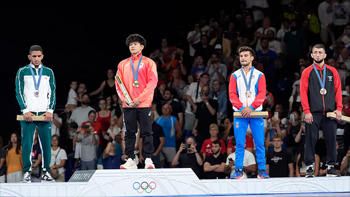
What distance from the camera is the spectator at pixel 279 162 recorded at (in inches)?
434

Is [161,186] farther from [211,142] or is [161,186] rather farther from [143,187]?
[211,142]

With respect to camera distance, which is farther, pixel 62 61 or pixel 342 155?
pixel 62 61

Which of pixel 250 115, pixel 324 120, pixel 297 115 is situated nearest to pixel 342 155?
pixel 297 115

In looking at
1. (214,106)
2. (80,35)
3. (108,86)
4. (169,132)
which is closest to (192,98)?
(214,106)

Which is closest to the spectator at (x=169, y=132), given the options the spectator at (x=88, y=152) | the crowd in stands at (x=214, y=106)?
the crowd in stands at (x=214, y=106)

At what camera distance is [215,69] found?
1384 cm

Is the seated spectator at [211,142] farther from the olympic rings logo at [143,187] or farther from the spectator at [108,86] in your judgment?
the olympic rings logo at [143,187]

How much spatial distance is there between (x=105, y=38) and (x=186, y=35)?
2.28 m

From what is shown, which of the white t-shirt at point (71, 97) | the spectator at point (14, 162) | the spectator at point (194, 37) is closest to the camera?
the spectator at point (14, 162)

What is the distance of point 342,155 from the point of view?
37.2ft

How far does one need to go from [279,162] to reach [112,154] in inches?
137

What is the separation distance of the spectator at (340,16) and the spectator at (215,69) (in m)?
3.20

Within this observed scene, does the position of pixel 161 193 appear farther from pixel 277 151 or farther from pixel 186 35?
pixel 186 35

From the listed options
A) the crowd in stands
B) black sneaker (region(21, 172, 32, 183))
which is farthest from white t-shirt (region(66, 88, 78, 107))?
black sneaker (region(21, 172, 32, 183))
